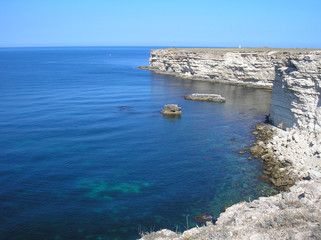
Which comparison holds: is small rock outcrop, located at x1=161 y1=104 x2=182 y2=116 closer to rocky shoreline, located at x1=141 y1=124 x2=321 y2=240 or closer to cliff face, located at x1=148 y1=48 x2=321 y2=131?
cliff face, located at x1=148 y1=48 x2=321 y2=131

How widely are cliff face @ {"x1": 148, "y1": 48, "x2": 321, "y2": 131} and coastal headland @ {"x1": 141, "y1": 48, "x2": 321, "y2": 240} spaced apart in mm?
108

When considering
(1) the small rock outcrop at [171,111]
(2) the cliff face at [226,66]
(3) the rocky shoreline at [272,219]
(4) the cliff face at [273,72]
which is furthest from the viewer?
(2) the cliff face at [226,66]

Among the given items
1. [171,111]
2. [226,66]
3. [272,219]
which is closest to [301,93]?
[272,219]

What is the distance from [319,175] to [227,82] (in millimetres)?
63722

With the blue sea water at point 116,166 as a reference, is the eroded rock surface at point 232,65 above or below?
above

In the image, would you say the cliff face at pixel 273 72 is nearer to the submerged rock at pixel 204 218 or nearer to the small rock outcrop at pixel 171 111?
the small rock outcrop at pixel 171 111

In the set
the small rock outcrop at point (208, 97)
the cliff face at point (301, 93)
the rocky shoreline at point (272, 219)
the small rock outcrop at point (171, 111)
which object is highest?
the cliff face at point (301, 93)

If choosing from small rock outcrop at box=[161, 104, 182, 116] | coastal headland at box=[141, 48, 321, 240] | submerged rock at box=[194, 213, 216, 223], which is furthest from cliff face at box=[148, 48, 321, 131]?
submerged rock at box=[194, 213, 216, 223]

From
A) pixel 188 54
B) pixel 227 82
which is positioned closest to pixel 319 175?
pixel 227 82

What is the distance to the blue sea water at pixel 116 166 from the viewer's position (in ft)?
68.5

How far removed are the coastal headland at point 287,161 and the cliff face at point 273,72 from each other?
0.35 ft

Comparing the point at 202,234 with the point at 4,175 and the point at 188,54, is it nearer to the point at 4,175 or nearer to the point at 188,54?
the point at 4,175

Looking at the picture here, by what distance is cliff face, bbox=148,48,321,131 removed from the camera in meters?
31.6

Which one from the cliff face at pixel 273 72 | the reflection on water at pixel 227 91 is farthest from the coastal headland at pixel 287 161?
the reflection on water at pixel 227 91
